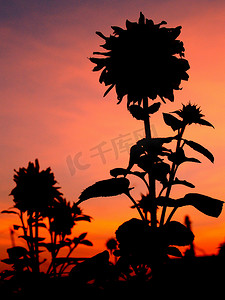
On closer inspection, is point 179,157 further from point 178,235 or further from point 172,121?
point 178,235

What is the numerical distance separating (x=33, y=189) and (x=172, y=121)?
4933mm

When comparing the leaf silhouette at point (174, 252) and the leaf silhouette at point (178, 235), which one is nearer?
the leaf silhouette at point (178, 235)

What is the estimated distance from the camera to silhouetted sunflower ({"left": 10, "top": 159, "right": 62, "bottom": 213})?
817 centimetres

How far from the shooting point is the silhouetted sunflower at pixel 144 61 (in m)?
4.90

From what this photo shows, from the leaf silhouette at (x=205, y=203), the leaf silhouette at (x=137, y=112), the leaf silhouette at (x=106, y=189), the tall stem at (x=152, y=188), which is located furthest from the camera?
the leaf silhouette at (x=137, y=112)

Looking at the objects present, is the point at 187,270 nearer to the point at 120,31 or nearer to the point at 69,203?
the point at 120,31

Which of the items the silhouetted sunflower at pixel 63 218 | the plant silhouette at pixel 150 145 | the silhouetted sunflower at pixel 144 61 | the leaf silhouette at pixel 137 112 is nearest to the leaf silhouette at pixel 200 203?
the plant silhouette at pixel 150 145

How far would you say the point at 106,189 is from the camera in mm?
3949

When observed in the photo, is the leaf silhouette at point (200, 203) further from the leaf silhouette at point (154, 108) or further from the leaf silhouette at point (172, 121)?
the leaf silhouette at point (154, 108)

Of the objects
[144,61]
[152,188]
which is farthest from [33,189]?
[152,188]

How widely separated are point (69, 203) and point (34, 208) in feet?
3.08

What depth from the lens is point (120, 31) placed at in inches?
205

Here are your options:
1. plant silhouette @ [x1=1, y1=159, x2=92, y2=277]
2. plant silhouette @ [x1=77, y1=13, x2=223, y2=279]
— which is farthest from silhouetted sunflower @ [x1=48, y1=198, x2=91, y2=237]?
plant silhouette @ [x1=77, y1=13, x2=223, y2=279]

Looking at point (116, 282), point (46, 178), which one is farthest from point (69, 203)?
point (116, 282)
